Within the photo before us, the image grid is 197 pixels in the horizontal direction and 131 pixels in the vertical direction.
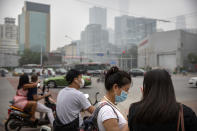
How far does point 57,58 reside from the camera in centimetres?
7781

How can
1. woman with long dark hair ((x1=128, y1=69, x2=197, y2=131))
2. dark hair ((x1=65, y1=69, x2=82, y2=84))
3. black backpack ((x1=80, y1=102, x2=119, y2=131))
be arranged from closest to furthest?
woman with long dark hair ((x1=128, y1=69, x2=197, y2=131)), black backpack ((x1=80, y1=102, x2=119, y2=131)), dark hair ((x1=65, y1=69, x2=82, y2=84))

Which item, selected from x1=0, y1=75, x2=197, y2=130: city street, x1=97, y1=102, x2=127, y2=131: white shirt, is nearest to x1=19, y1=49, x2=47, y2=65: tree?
x1=0, y1=75, x2=197, y2=130: city street

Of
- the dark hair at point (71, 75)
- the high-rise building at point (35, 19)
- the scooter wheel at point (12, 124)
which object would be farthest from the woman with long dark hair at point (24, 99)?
the high-rise building at point (35, 19)

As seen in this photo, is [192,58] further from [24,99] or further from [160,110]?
[160,110]

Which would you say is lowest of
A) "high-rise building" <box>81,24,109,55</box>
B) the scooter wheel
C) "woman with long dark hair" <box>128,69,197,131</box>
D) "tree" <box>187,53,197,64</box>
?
the scooter wheel

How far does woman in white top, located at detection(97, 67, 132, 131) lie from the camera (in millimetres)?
1917

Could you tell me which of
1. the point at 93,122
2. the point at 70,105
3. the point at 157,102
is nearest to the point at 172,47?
the point at 70,105

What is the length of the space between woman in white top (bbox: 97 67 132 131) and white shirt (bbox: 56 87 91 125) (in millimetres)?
885

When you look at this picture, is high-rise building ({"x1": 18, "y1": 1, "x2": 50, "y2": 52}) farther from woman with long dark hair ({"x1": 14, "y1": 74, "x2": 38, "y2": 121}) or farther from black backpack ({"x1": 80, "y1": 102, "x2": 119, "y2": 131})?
black backpack ({"x1": 80, "y1": 102, "x2": 119, "y2": 131})

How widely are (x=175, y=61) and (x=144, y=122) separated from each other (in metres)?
54.2

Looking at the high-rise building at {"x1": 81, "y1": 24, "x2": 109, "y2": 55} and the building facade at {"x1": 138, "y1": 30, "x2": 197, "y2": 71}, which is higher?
the high-rise building at {"x1": 81, "y1": 24, "x2": 109, "y2": 55}

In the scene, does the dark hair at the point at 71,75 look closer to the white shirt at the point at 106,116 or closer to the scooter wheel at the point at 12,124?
the white shirt at the point at 106,116

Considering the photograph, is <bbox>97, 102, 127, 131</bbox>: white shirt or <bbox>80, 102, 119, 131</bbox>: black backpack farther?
<bbox>80, 102, 119, 131</bbox>: black backpack

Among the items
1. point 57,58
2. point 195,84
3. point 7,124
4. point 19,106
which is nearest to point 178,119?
point 19,106
